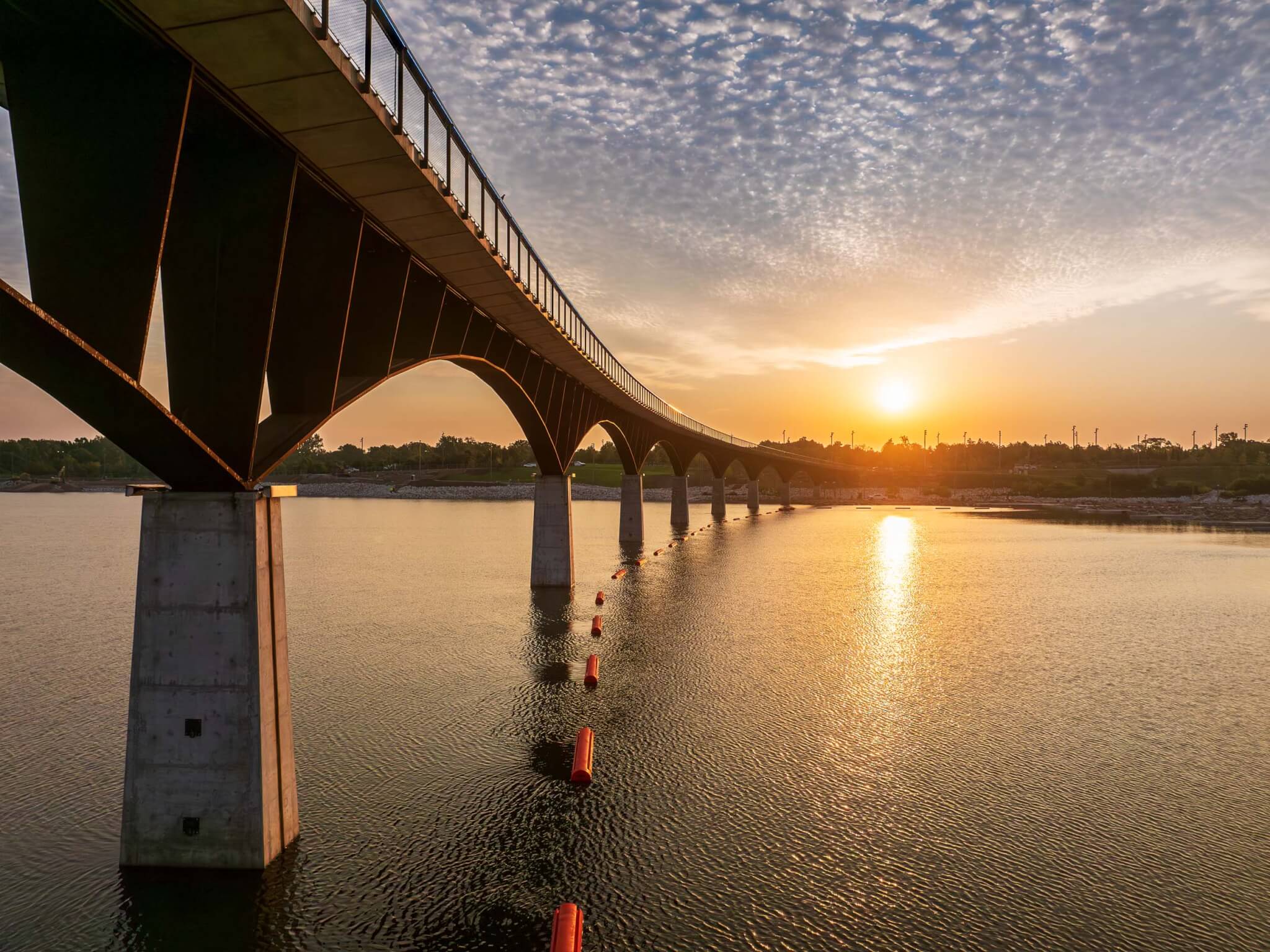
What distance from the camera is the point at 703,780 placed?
1711 cm

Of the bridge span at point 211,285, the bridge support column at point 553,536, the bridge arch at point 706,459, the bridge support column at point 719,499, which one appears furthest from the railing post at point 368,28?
the bridge support column at point 719,499

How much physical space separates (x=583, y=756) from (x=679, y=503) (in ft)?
267

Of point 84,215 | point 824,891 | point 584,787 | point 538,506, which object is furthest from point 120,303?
point 538,506

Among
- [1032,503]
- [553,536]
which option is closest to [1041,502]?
[1032,503]

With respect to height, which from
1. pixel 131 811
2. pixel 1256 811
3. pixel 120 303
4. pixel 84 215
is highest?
pixel 84 215

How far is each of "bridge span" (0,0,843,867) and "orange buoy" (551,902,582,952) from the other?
562 cm

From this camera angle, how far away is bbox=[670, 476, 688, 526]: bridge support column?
9531 centimetres

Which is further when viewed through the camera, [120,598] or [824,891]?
[120,598]

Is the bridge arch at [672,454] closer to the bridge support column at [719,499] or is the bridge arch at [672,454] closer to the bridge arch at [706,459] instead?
the bridge arch at [706,459]

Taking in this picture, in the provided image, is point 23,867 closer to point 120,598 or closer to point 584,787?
point 584,787

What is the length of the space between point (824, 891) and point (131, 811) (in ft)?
39.9

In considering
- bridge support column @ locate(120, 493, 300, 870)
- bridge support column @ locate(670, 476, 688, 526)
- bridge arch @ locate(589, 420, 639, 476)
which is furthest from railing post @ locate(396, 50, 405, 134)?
bridge support column @ locate(670, 476, 688, 526)

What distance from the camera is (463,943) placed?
11.1 metres

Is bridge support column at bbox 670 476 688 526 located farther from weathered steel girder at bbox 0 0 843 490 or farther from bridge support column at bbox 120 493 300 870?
bridge support column at bbox 120 493 300 870
